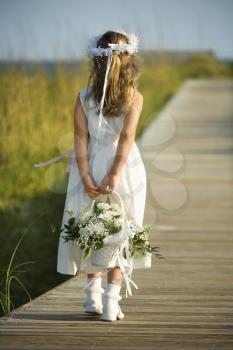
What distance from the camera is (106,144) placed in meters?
3.62

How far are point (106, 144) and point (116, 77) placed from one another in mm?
299

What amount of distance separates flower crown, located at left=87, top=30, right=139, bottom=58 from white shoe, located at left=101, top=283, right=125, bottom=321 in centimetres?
103

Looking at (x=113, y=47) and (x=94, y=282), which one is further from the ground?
(x=113, y=47)

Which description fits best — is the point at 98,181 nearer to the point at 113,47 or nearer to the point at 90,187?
the point at 90,187

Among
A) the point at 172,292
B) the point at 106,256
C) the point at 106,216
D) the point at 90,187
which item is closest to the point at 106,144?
the point at 90,187

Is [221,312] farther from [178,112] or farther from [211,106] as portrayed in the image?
[211,106]

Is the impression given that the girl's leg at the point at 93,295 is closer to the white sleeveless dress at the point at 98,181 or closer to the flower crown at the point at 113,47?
the white sleeveless dress at the point at 98,181

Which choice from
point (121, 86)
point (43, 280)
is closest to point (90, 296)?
point (121, 86)

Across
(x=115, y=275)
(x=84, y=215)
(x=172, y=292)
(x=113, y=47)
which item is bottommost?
(x=172, y=292)

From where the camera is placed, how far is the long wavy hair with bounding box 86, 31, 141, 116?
3592 millimetres

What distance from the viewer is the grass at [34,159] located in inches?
233

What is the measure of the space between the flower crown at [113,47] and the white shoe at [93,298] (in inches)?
39.8

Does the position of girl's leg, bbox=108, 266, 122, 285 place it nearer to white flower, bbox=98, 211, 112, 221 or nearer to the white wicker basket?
the white wicker basket

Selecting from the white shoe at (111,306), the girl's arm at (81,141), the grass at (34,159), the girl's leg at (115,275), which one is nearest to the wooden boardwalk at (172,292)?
the white shoe at (111,306)
